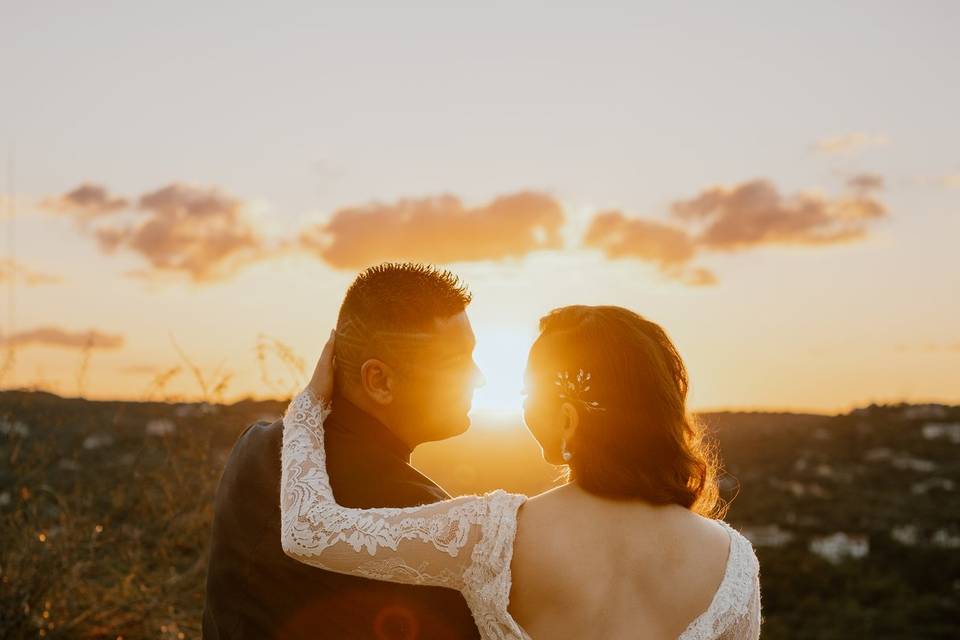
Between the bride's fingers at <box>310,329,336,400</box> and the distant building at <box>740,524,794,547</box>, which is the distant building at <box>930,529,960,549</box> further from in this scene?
the bride's fingers at <box>310,329,336,400</box>

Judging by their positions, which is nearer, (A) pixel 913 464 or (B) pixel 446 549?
(B) pixel 446 549

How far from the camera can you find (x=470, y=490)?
14.7 meters

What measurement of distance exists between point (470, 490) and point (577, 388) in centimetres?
1188

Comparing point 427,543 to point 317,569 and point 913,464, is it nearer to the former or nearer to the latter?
point 317,569

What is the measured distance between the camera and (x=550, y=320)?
3160mm

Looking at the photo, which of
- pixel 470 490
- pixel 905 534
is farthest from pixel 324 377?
pixel 905 534

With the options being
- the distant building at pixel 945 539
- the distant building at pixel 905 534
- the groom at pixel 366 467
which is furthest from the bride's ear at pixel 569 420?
the distant building at pixel 945 539

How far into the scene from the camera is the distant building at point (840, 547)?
69.7 feet

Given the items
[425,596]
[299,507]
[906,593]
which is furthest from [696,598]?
[906,593]

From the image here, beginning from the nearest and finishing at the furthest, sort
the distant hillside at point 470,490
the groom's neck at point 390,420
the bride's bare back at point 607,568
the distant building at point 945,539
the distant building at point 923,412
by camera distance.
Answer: the bride's bare back at point 607,568
the groom's neck at point 390,420
the distant hillside at point 470,490
the distant building at point 945,539
the distant building at point 923,412

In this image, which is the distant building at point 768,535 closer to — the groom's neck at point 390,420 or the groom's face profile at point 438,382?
the groom's face profile at point 438,382

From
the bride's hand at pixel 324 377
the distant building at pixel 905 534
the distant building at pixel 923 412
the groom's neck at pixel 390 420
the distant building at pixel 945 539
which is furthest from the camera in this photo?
the distant building at pixel 923 412

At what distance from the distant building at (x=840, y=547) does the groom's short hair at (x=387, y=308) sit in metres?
19.2

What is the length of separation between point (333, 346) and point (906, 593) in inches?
706
